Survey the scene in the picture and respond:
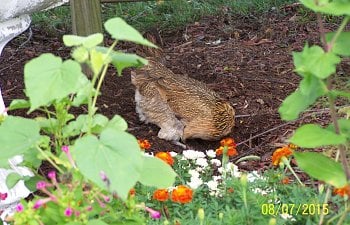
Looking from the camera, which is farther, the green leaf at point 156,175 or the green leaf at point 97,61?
the green leaf at point 156,175

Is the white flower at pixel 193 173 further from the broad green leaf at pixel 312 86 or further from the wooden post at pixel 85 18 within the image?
the wooden post at pixel 85 18

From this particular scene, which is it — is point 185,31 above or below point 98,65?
below

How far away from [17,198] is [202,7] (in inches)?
155

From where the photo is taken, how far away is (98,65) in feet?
5.31

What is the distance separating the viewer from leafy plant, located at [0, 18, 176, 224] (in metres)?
1.58

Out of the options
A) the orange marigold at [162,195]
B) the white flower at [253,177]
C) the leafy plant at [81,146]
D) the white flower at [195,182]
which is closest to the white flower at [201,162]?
the white flower at [195,182]

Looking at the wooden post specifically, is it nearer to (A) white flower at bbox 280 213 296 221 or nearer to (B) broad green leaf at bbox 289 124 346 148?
(A) white flower at bbox 280 213 296 221

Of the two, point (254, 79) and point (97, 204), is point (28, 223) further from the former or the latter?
point (254, 79)

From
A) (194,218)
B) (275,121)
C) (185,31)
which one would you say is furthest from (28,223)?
(185,31)

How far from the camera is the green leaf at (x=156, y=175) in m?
1.79

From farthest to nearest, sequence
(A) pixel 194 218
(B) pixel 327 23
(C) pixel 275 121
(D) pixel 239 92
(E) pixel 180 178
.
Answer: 1. (B) pixel 327 23
2. (D) pixel 239 92
3. (C) pixel 275 121
4. (E) pixel 180 178
5. (A) pixel 194 218

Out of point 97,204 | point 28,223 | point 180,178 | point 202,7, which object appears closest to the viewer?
point 28,223

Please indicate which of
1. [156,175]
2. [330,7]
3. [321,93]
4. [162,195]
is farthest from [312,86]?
[162,195]

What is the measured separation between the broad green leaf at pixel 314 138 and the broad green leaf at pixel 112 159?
401 millimetres
